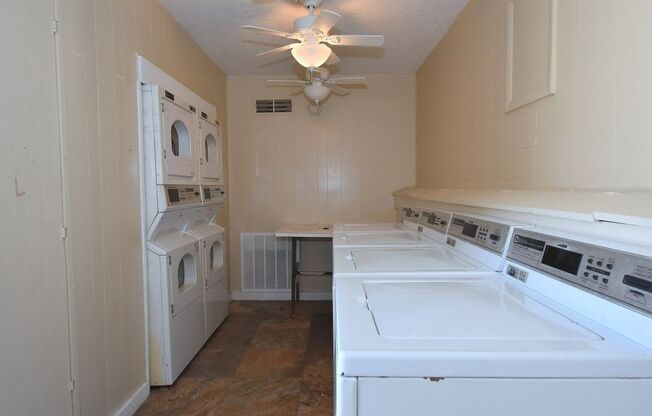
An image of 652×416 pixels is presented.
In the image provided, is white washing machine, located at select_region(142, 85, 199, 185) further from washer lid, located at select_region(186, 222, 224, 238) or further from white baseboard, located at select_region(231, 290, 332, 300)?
white baseboard, located at select_region(231, 290, 332, 300)

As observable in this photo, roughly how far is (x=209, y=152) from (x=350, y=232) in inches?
59.2

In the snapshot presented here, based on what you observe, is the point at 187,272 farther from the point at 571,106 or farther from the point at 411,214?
the point at 571,106

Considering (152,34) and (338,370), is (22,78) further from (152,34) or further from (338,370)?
(338,370)

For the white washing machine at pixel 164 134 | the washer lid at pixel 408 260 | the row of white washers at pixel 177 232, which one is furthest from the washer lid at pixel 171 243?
the washer lid at pixel 408 260

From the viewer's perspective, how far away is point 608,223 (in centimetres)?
88

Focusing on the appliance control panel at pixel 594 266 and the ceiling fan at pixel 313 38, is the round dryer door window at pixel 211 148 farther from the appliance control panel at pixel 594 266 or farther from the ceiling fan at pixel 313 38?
the appliance control panel at pixel 594 266

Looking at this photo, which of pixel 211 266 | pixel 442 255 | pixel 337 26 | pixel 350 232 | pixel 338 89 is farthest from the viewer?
pixel 338 89

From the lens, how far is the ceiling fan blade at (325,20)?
2.00m

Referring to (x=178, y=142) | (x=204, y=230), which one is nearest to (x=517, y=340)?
(x=178, y=142)

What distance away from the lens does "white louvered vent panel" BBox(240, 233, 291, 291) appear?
13.2 ft

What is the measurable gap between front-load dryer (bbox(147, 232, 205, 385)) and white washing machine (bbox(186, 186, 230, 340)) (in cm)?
29

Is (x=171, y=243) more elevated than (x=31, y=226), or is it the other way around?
(x=31, y=226)

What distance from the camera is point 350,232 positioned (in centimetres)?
267

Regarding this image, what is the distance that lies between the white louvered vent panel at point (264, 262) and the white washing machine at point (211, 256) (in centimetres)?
68
